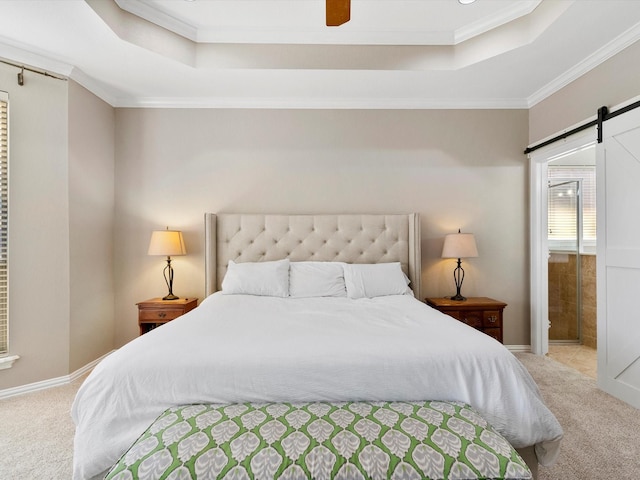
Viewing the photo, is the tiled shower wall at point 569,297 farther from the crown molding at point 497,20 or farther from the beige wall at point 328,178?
the crown molding at point 497,20

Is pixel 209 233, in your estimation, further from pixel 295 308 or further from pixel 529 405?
pixel 529 405

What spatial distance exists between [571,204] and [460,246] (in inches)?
80.7

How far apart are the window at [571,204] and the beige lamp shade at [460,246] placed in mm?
1650

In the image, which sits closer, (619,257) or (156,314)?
(619,257)

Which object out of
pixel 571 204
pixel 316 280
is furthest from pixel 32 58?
pixel 571 204

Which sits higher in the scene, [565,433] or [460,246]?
[460,246]

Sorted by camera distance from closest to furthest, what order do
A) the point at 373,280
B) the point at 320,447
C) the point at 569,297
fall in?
the point at 320,447 → the point at 373,280 → the point at 569,297

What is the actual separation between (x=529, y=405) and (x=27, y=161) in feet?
12.4

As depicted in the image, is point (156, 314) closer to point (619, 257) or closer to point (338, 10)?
point (338, 10)

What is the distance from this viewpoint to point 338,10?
5.44ft

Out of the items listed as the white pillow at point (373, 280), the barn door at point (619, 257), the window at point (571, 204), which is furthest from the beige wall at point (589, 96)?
the white pillow at point (373, 280)

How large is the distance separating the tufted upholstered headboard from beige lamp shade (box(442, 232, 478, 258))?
345 millimetres

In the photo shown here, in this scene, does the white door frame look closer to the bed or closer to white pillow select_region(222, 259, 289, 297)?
the bed

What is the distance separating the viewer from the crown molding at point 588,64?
243 centimetres
